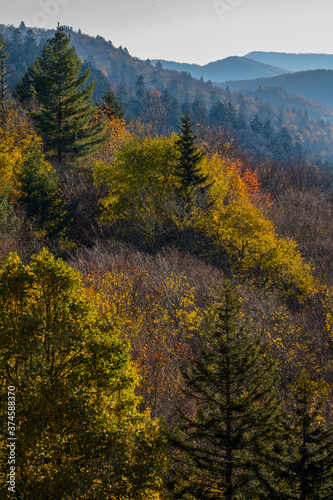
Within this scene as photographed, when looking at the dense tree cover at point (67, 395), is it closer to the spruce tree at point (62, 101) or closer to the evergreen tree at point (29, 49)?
the spruce tree at point (62, 101)

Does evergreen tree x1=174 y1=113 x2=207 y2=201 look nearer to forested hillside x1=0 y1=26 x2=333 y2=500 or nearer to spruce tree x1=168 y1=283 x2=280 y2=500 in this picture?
forested hillside x1=0 y1=26 x2=333 y2=500

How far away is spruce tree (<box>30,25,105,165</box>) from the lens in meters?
36.1

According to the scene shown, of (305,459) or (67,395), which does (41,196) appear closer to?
(67,395)

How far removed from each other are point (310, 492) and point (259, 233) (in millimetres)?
23681

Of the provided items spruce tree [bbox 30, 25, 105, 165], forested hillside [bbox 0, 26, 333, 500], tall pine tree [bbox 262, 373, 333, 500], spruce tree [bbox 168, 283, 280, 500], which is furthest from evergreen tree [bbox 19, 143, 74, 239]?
tall pine tree [bbox 262, 373, 333, 500]

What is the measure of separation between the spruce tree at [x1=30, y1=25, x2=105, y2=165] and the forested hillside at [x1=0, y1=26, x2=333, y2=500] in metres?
0.16

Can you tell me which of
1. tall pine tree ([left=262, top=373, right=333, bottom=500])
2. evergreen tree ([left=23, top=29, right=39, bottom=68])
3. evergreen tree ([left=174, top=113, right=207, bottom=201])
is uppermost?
evergreen tree ([left=23, top=29, right=39, bottom=68])

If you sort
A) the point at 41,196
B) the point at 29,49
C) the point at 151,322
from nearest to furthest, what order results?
1. the point at 151,322
2. the point at 41,196
3. the point at 29,49

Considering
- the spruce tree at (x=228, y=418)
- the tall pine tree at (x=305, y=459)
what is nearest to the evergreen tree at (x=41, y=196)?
the spruce tree at (x=228, y=418)

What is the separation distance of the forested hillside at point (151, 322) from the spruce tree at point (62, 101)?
0.16 meters

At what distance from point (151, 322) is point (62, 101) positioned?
27.3 m

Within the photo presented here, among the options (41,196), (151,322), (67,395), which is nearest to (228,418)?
(67,395)

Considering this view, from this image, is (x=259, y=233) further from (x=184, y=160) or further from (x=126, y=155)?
(x=126, y=155)

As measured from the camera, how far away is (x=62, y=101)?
37125 mm
